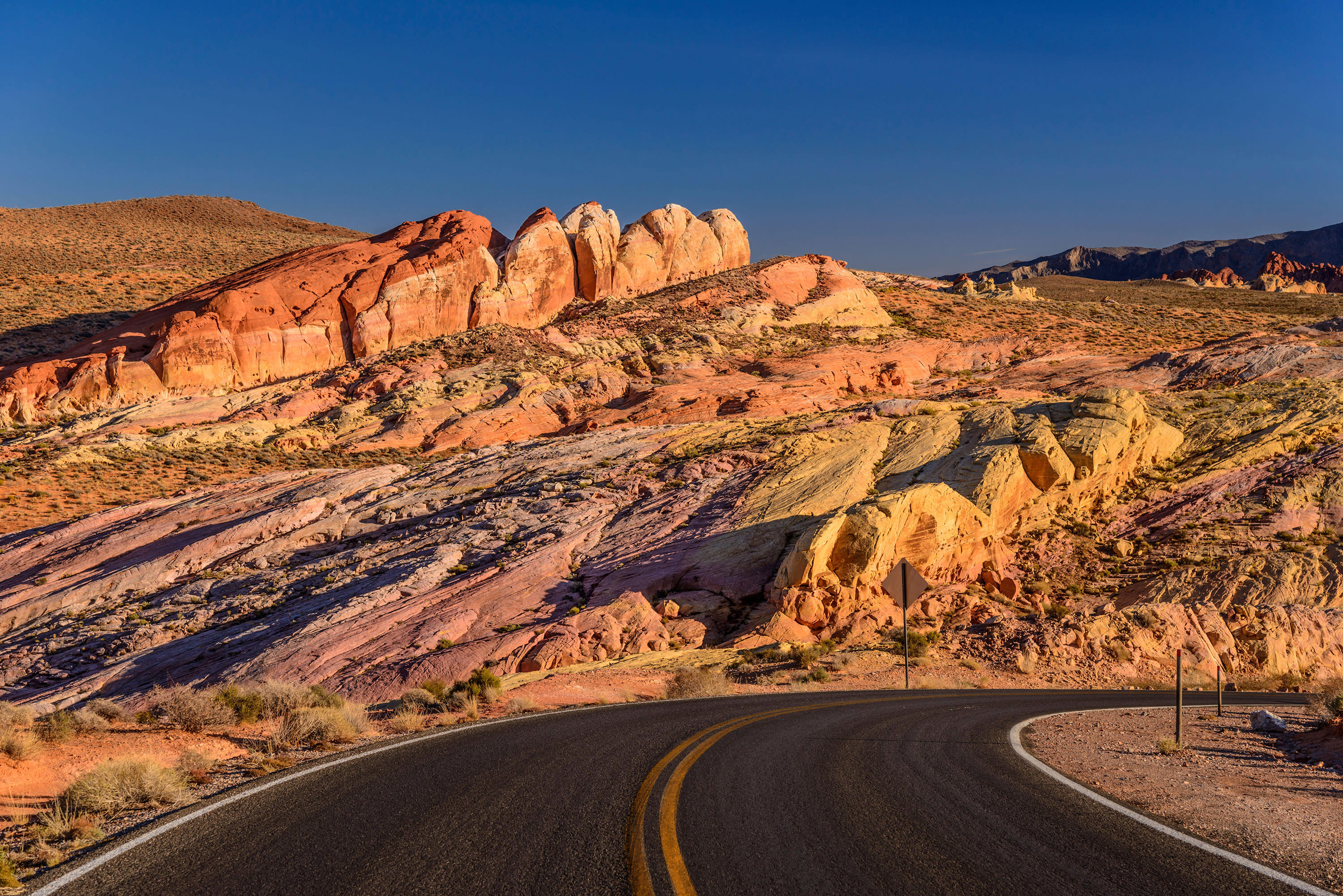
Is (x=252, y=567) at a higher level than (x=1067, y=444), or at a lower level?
lower

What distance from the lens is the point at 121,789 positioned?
6.89m

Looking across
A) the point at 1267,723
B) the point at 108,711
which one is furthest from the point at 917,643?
the point at 108,711

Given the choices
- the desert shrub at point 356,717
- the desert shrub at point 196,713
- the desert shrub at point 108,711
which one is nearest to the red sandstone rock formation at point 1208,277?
the desert shrub at point 356,717

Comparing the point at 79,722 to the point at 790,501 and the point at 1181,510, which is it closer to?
the point at 790,501

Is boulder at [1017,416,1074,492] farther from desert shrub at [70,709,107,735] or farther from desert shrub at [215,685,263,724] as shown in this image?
desert shrub at [70,709,107,735]

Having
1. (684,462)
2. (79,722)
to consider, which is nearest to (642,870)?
(79,722)

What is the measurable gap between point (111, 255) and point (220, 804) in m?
96.4

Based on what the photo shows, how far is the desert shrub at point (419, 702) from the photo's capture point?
1288cm

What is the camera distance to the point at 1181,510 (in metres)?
24.8

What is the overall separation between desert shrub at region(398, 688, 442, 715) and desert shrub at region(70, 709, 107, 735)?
3.95 m

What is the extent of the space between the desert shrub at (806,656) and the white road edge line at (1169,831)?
29.8ft

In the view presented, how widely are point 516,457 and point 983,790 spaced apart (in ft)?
94.5

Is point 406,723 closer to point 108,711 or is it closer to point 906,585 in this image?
point 108,711

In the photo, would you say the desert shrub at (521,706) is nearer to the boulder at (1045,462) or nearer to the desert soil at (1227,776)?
the desert soil at (1227,776)
